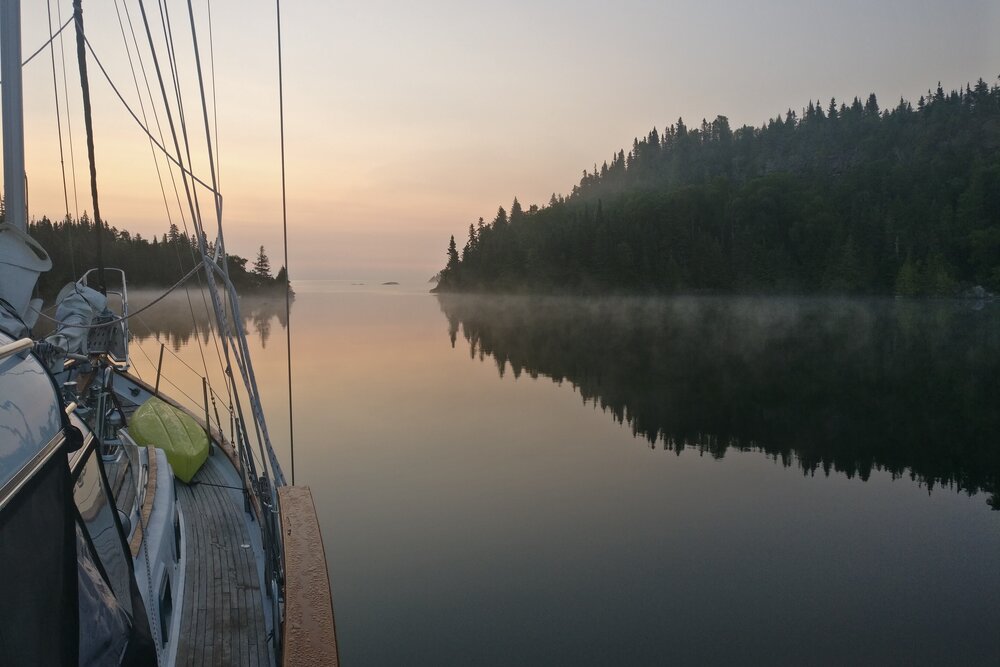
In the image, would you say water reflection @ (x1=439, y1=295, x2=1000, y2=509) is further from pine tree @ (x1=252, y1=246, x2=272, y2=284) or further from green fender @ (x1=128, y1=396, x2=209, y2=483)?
pine tree @ (x1=252, y1=246, x2=272, y2=284)

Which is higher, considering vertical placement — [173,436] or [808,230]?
[808,230]

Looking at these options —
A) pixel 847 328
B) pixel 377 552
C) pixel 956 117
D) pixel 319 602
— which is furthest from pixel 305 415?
pixel 956 117

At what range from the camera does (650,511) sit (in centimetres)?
1182

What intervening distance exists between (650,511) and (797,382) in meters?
19.5

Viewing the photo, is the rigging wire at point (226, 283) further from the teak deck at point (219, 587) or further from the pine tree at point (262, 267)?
the pine tree at point (262, 267)

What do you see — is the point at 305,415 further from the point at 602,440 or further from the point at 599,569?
the point at 599,569

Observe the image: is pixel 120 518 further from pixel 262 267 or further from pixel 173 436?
pixel 262 267

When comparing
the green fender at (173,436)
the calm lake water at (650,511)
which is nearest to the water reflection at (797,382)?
the calm lake water at (650,511)

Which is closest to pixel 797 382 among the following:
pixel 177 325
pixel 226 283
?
pixel 226 283

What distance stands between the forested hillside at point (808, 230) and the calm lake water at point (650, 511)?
68.7 meters

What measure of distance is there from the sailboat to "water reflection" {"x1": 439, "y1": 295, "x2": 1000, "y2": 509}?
12.6 meters

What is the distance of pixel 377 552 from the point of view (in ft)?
32.1

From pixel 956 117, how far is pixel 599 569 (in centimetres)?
17015

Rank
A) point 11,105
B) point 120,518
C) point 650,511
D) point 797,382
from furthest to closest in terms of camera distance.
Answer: point 797,382
point 650,511
point 11,105
point 120,518
